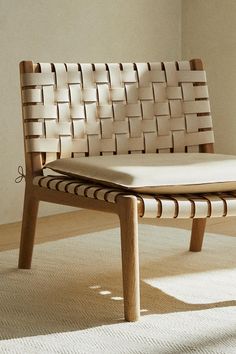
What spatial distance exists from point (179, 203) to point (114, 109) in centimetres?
65

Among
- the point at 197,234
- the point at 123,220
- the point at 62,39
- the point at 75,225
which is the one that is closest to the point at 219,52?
the point at 62,39

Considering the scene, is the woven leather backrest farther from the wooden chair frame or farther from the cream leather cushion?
the cream leather cushion

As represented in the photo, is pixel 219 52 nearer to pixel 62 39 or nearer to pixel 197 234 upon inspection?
pixel 62 39

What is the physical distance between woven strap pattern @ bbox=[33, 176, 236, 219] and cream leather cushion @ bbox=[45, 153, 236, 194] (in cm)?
2

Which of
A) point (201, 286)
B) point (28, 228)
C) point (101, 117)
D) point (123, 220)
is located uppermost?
point (101, 117)

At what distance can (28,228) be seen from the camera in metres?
2.42

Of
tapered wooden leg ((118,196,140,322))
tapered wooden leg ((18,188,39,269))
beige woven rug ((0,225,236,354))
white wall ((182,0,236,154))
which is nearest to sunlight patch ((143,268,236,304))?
beige woven rug ((0,225,236,354))

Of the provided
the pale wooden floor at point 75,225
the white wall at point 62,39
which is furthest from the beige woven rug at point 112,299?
the white wall at point 62,39

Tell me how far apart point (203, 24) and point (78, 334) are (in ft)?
7.72

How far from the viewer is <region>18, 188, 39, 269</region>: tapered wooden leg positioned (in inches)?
94.4

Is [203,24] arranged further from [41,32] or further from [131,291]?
[131,291]

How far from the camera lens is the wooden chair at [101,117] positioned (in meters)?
2.37

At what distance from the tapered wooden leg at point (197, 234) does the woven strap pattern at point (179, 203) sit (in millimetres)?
601

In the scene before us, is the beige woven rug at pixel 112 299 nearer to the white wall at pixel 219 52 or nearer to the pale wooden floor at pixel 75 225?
the pale wooden floor at pixel 75 225
